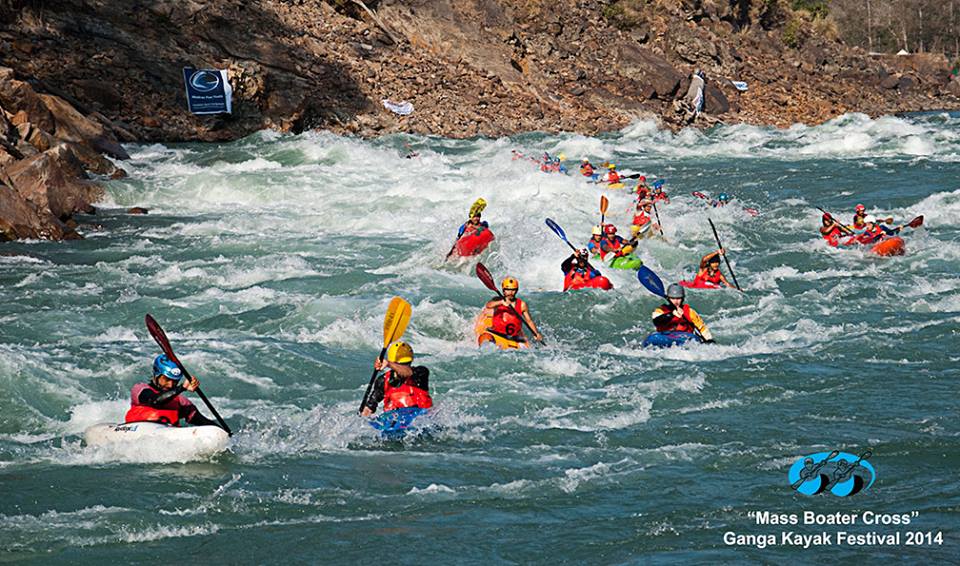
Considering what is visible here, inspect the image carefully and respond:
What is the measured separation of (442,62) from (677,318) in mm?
23777

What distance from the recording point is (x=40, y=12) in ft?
89.1

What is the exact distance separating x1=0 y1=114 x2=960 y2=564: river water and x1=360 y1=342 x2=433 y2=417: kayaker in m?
0.20

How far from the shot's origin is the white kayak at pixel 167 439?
7.77m

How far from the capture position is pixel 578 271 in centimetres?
1359

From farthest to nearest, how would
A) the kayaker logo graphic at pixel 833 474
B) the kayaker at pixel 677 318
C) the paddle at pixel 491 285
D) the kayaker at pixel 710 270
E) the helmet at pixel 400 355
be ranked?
1. the kayaker at pixel 710 270
2. the paddle at pixel 491 285
3. the kayaker at pixel 677 318
4. the helmet at pixel 400 355
5. the kayaker logo graphic at pixel 833 474

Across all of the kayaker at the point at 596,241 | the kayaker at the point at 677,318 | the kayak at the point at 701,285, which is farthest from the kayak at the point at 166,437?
the kayaker at the point at 596,241

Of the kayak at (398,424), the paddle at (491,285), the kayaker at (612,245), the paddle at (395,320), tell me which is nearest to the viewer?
the kayak at (398,424)

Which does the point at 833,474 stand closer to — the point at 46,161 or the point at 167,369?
the point at 167,369

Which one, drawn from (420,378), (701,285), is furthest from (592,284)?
(420,378)

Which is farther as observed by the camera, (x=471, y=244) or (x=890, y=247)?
(x=890, y=247)

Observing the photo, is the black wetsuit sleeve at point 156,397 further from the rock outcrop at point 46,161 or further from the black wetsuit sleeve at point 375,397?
the rock outcrop at point 46,161

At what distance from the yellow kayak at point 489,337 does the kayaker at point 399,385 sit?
2339 millimetres

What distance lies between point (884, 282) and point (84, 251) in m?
10.2

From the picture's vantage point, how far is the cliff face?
26766 millimetres
